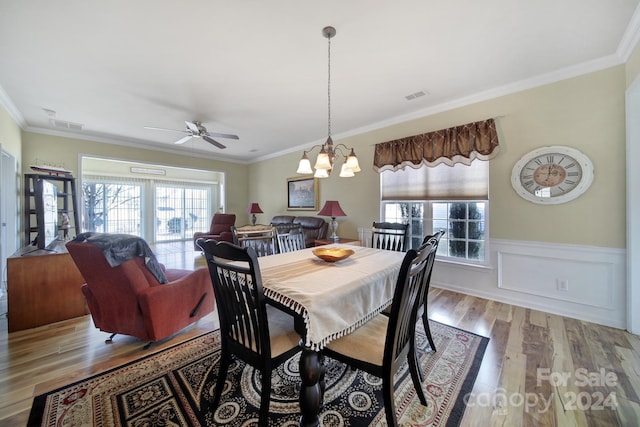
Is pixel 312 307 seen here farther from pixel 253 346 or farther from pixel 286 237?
pixel 286 237

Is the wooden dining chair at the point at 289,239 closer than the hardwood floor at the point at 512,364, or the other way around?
the hardwood floor at the point at 512,364

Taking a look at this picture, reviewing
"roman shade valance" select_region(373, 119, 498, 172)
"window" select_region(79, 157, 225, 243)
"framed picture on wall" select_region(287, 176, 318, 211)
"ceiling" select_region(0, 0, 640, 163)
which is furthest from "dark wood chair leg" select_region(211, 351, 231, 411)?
"window" select_region(79, 157, 225, 243)

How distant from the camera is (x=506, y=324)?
2.40 meters

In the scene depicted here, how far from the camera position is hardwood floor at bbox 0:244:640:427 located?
A: 4.56 ft

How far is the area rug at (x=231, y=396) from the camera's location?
52.9 inches

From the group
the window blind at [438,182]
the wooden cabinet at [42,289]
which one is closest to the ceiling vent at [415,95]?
the window blind at [438,182]

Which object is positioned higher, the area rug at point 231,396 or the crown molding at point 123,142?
the crown molding at point 123,142

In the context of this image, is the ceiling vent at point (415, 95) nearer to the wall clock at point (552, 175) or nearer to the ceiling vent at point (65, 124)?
the wall clock at point (552, 175)

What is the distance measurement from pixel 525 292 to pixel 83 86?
5.76 metres

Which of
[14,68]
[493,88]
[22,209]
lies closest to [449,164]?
[493,88]

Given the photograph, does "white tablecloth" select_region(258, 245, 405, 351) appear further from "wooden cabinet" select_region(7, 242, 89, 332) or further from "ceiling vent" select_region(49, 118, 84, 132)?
"ceiling vent" select_region(49, 118, 84, 132)

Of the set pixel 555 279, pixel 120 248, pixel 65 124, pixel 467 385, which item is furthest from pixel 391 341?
pixel 65 124

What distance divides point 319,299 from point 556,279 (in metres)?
2.96

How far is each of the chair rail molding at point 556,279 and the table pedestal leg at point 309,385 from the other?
111 inches
